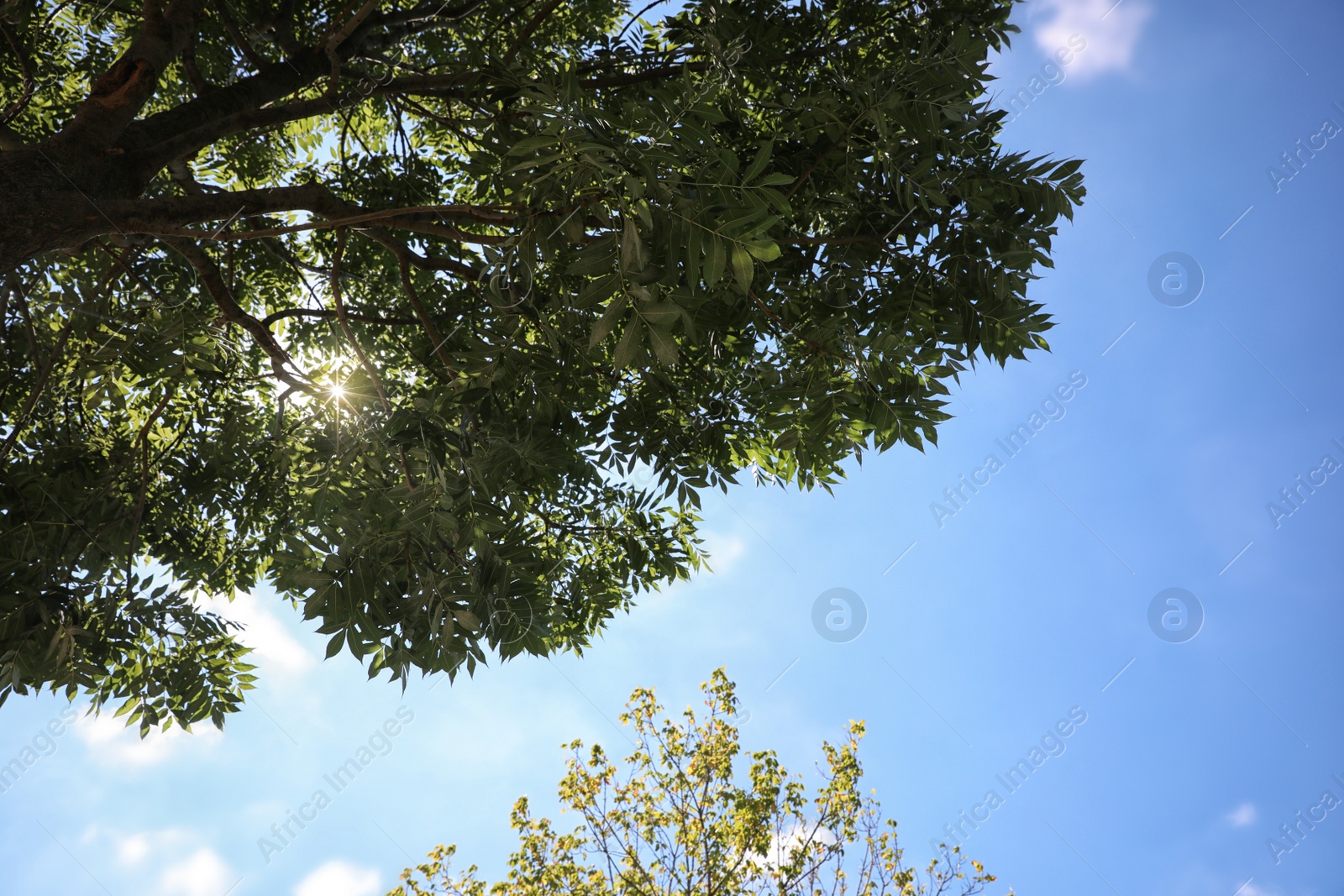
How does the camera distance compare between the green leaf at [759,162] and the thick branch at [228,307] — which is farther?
the thick branch at [228,307]

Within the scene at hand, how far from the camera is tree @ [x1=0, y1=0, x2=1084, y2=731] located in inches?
100

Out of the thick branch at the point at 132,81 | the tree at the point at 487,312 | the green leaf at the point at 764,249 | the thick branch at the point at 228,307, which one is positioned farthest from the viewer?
the thick branch at the point at 228,307

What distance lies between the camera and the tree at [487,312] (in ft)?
8.35

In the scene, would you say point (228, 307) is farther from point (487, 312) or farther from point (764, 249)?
point (764, 249)

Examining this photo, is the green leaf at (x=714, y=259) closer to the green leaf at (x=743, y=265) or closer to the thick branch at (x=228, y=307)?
the green leaf at (x=743, y=265)

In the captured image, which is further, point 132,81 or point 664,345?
point 132,81

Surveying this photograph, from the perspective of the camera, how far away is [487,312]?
4.46 metres

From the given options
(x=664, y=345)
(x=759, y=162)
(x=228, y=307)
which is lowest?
(x=664, y=345)

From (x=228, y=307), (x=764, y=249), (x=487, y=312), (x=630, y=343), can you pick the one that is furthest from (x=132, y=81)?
(x=764, y=249)

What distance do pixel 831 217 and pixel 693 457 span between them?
1334mm

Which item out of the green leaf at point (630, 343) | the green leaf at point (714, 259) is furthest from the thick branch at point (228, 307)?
the green leaf at point (714, 259)

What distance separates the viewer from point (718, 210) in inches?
83.3

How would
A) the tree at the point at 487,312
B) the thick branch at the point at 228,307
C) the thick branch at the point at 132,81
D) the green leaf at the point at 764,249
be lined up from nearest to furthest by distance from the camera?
the green leaf at the point at 764,249 < the tree at the point at 487,312 < the thick branch at the point at 132,81 < the thick branch at the point at 228,307

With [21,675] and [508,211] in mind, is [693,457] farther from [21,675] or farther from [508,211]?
[21,675]
